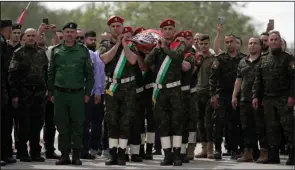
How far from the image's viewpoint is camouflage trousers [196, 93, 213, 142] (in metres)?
15.2

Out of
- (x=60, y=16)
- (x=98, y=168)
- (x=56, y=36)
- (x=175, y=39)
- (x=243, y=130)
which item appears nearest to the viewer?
(x=98, y=168)

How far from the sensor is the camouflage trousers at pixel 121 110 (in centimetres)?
1339

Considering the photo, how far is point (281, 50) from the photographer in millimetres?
13859

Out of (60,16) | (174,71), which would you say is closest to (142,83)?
(174,71)

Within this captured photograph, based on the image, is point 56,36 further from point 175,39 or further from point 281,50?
point 281,50

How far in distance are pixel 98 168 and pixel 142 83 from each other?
2.19 m

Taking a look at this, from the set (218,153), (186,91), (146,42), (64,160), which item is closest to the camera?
(64,160)

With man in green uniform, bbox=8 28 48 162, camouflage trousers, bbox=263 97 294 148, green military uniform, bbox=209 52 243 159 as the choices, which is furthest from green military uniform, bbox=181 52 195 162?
man in green uniform, bbox=8 28 48 162

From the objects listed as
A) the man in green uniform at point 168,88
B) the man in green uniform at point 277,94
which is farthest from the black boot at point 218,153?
the man in green uniform at point 168,88

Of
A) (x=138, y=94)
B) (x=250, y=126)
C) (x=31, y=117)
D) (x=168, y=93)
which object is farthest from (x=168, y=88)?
(x=31, y=117)

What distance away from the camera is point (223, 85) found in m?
15.1

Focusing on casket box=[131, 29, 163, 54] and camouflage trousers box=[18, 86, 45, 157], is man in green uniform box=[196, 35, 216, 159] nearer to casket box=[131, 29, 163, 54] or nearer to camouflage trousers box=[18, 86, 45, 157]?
casket box=[131, 29, 163, 54]

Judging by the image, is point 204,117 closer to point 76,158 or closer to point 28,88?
point 76,158

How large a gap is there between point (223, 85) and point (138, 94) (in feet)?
5.72
